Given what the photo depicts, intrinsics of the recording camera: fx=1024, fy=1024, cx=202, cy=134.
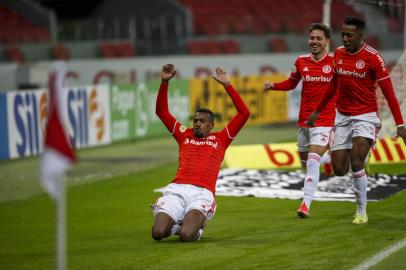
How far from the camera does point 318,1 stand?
124ft

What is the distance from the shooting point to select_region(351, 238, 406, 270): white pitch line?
8620mm

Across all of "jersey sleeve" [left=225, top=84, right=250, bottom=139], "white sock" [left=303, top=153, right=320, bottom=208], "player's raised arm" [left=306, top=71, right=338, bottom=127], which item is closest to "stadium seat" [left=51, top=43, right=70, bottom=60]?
"white sock" [left=303, top=153, right=320, bottom=208]

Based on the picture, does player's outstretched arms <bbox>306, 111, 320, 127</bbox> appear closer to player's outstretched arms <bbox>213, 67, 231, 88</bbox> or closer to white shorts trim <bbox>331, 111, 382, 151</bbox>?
white shorts trim <bbox>331, 111, 382, 151</bbox>

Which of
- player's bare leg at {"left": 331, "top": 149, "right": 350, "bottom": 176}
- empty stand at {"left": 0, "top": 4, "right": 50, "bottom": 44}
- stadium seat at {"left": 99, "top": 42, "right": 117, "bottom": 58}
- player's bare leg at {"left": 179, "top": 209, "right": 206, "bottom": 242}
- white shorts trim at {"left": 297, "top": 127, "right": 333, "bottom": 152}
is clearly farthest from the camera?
stadium seat at {"left": 99, "top": 42, "right": 117, "bottom": 58}

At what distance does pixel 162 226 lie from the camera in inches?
394

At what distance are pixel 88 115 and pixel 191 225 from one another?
12173 mm

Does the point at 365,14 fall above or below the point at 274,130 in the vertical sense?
above

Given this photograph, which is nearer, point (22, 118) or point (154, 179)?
point (154, 179)

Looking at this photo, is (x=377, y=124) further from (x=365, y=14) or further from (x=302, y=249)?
(x=365, y=14)

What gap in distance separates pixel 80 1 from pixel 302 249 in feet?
91.6

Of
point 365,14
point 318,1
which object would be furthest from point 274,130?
point 318,1

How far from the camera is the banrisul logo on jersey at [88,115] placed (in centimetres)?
2119

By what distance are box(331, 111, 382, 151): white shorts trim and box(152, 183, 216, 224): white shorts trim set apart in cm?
183

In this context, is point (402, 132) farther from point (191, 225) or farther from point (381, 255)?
point (191, 225)
